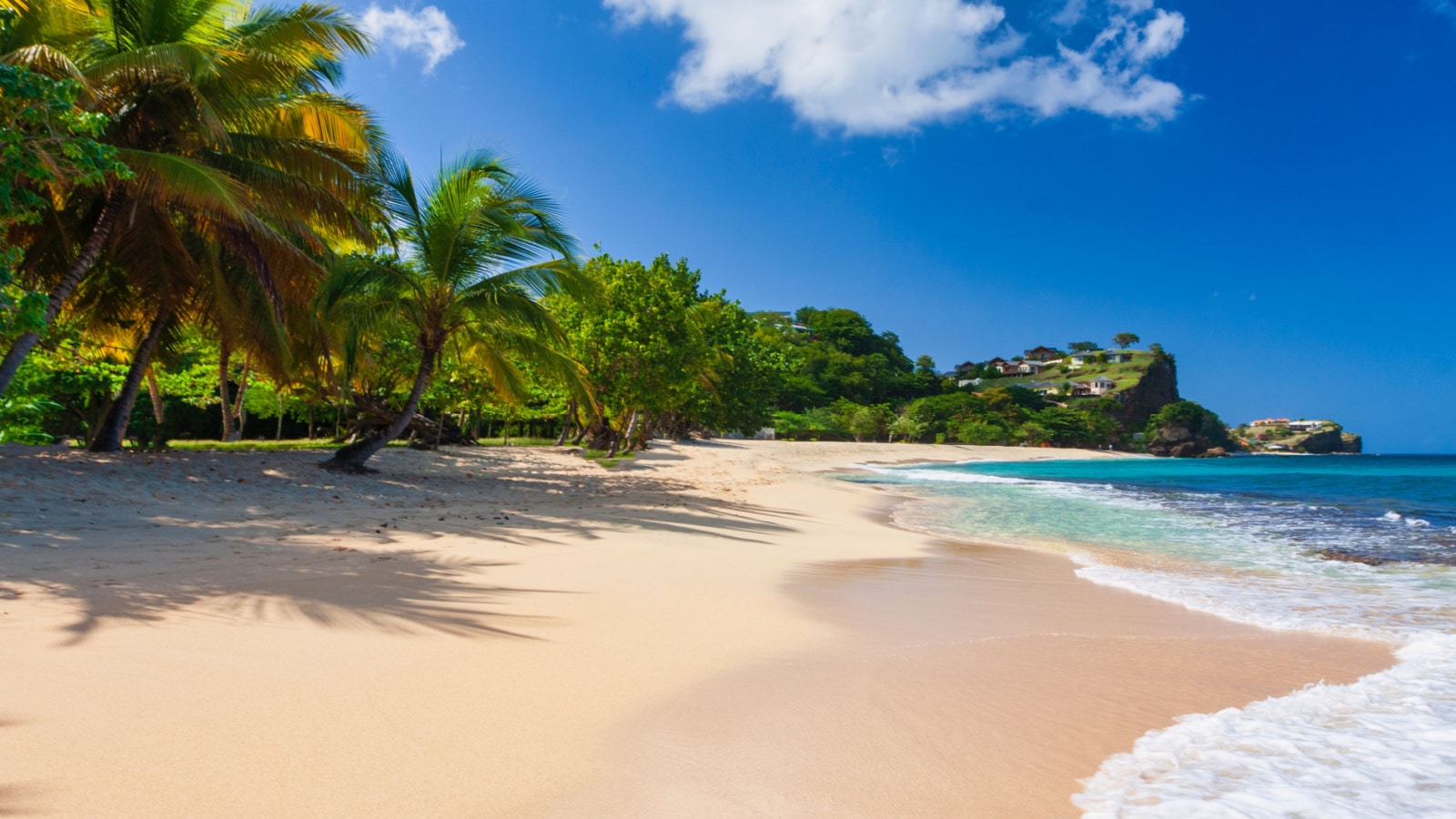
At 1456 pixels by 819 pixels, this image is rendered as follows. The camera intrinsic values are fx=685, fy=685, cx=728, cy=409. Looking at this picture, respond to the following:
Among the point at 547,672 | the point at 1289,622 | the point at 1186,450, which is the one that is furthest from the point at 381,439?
the point at 1186,450

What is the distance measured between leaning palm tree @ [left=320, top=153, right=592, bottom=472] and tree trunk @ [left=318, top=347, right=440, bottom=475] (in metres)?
0.02

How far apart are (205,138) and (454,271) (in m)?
3.57

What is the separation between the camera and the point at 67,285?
7.96m

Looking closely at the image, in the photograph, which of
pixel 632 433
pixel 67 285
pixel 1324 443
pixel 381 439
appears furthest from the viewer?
pixel 1324 443

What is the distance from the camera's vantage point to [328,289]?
1034 cm

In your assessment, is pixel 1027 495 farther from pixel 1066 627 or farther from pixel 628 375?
pixel 1066 627

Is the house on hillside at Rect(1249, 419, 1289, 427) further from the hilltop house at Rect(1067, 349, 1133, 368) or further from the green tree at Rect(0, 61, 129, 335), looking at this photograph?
the green tree at Rect(0, 61, 129, 335)

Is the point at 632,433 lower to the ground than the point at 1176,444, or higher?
lower

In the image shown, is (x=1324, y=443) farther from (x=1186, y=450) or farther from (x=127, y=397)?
(x=127, y=397)

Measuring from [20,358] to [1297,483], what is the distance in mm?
37874

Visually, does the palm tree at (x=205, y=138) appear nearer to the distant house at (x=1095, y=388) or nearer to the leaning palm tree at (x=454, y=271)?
the leaning palm tree at (x=454, y=271)

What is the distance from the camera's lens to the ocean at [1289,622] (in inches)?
93.0

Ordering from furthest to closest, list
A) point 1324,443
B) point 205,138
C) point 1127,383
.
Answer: point 1324,443 < point 1127,383 < point 205,138

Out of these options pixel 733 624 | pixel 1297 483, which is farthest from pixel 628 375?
pixel 1297 483
